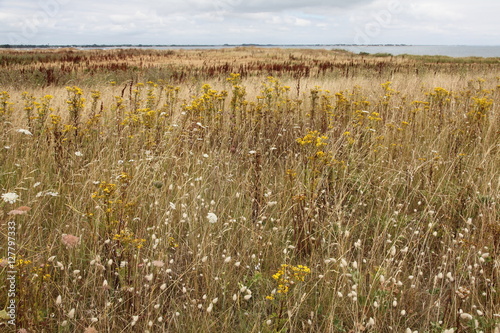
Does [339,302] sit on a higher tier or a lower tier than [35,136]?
lower

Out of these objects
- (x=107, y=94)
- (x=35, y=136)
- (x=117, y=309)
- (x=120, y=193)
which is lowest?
(x=117, y=309)

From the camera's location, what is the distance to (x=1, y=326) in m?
1.71

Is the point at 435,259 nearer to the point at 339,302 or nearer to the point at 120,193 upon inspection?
the point at 339,302

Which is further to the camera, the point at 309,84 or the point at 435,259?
the point at 309,84

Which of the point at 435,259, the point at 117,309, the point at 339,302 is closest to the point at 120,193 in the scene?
the point at 117,309

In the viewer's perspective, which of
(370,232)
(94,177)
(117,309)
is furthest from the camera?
(94,177)

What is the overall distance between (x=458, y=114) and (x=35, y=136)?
6.42 metres

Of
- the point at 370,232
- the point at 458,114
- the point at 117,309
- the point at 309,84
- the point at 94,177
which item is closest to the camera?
the point at 117,309

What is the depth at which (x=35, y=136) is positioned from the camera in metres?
4.05

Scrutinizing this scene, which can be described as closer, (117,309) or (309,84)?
(117,309)

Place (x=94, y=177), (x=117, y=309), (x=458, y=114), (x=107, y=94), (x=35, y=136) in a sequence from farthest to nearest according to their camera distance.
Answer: (x=107, y=94) → (x=458, y=114) → (x=35, y=136) → (x=94, y=177) → (x=117, y=309)

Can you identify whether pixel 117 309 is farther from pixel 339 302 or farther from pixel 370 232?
pixel 370 232

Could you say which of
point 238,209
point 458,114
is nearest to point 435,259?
point 238,209

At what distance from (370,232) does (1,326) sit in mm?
2647
